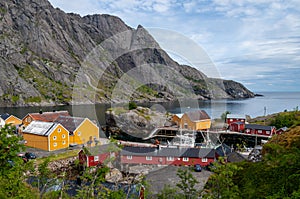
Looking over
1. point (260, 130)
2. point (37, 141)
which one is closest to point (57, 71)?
point (37, 141)

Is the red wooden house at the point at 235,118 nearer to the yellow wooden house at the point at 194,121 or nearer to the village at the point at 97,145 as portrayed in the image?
→ the yellow wooden house at the point at 194,121

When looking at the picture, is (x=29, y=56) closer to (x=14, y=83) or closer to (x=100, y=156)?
(x=14, y=83)

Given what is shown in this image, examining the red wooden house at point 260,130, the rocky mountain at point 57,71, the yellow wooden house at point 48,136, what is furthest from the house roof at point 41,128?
the rocky mountain at point 57,71

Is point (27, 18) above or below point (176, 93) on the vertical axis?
above

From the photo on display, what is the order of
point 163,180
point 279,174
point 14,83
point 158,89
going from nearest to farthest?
1. point 279,174
2. point 163,180
3. point 14,83
4. point 158,89

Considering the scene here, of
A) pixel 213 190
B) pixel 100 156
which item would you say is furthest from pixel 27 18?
pixel 213 190

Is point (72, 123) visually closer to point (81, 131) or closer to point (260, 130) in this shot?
point (81, 131)

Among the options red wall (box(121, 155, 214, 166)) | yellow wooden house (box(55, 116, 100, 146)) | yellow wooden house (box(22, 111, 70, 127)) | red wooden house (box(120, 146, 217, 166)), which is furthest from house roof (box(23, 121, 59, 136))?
red wall (box(121, 155, 214, 166))
